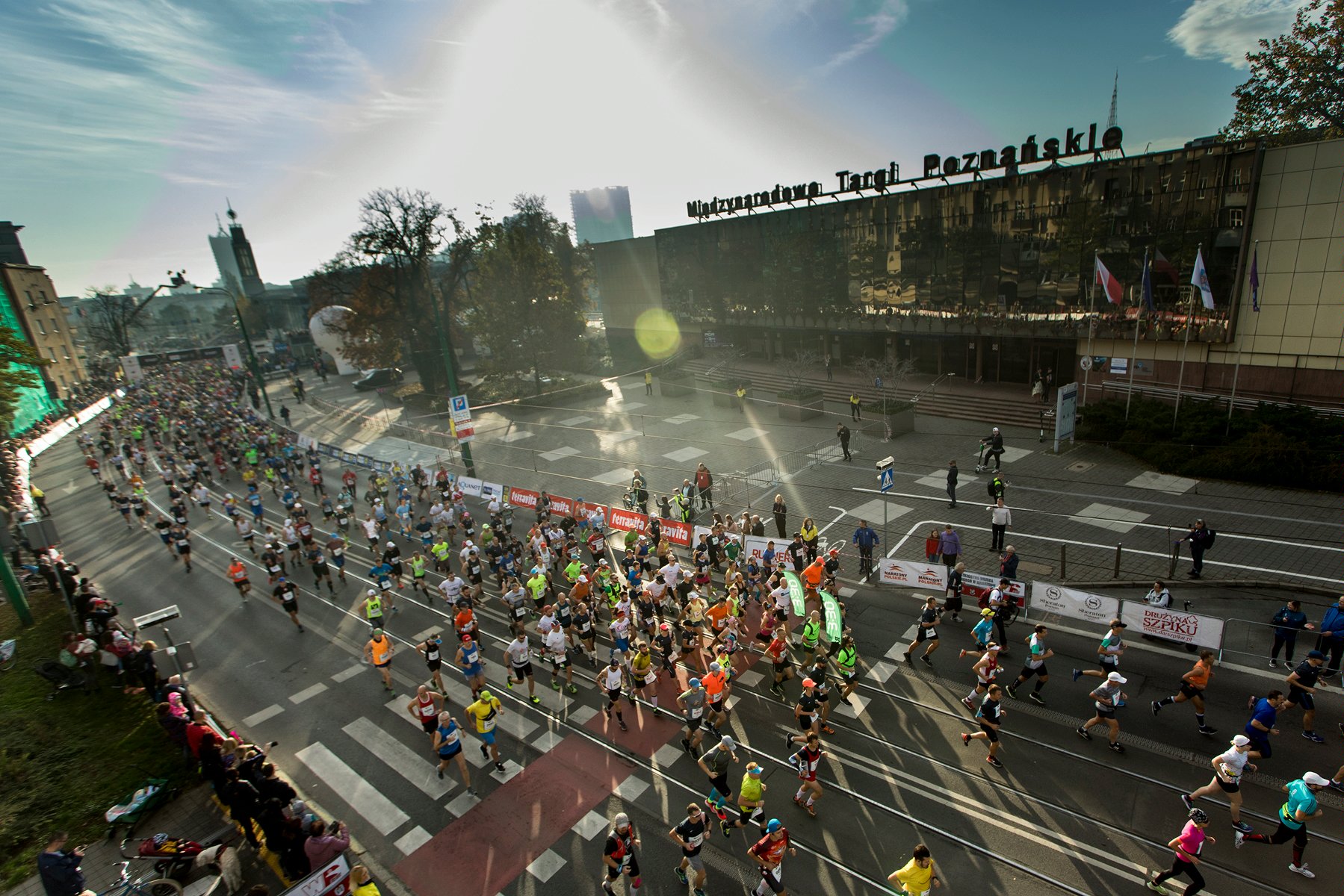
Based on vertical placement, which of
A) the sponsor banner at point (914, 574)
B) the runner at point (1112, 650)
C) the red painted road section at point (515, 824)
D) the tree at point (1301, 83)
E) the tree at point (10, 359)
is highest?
the tree at point (1301, 83)

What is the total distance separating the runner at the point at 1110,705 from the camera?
33.0 feet

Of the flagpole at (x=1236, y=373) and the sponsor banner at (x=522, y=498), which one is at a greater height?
the flagpole at (x=1236, y=373)

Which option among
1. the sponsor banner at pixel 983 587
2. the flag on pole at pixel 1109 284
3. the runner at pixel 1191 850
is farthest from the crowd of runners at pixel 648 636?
the flag on pole at pixel 1109 284

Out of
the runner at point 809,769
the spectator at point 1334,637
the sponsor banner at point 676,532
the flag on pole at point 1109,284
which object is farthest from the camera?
the flag on pole at point 1109,284

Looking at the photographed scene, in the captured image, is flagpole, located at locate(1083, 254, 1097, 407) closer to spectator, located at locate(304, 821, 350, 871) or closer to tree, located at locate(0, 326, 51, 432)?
spectator, located at locate(304, 821, 350, 871)

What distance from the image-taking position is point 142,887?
889 centimetres

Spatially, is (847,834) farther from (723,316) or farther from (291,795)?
(723,316)

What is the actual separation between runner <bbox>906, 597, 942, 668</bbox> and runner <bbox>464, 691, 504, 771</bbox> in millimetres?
8602

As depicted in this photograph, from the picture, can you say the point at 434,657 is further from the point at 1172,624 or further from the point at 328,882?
the point at 1172,624

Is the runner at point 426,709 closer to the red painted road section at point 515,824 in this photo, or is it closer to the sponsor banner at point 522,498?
the red painted road section at point 515,824

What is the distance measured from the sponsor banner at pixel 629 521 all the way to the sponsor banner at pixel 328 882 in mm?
12576

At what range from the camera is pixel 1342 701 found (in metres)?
10.6

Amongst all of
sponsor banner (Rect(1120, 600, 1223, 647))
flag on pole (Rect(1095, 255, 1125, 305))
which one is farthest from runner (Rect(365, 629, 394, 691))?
flag on pole (Rect(1095, 255, 1125, 305))

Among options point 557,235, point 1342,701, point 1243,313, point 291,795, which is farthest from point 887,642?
point 557,235
